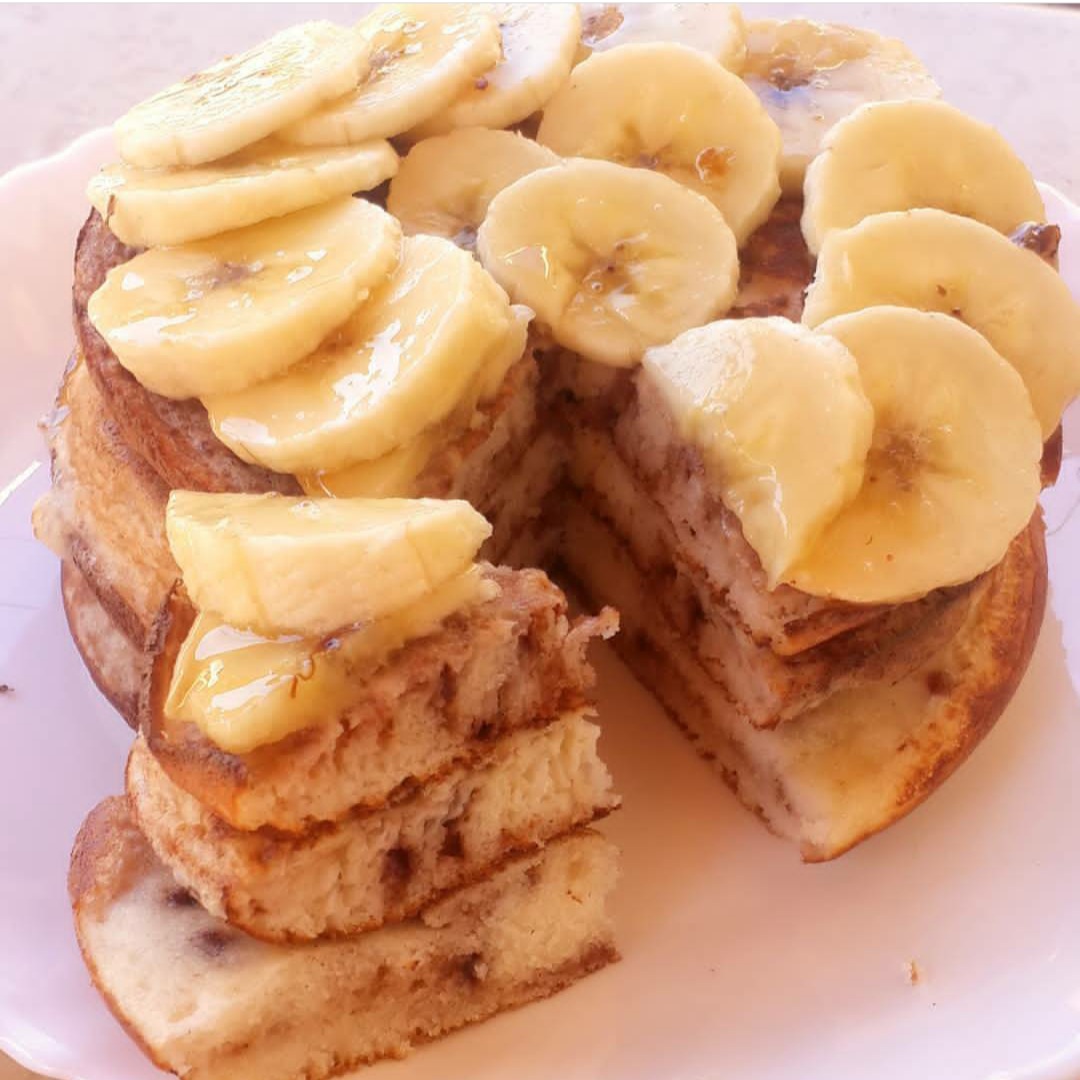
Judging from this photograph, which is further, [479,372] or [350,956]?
[479,372]

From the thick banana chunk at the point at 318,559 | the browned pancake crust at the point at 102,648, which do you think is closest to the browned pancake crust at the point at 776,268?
the thick banana chunk at the point at 318,559

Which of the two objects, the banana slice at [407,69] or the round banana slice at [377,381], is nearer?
the round banana slice at [377,381]

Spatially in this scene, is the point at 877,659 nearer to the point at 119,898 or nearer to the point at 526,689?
the point at 526,689

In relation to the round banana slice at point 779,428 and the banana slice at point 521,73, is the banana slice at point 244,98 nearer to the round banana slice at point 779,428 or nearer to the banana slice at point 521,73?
the banana slice at point 521,73

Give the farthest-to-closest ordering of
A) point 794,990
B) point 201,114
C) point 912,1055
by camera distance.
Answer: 1. point 201,114
2. point 794,990
3. point 912,1055

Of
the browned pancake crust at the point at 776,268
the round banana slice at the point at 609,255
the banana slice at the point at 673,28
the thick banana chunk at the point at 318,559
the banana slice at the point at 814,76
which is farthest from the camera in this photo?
the banana slice at the point at 673,28

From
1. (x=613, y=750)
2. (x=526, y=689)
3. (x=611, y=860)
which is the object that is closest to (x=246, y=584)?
(x=526, y=689)
